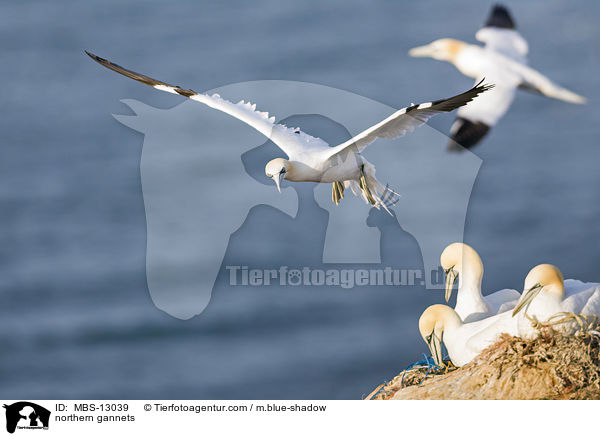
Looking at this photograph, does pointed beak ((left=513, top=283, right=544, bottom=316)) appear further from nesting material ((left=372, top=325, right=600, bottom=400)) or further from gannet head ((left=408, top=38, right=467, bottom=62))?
gannet head ((left=408, top=38, right=467, bottom=62))

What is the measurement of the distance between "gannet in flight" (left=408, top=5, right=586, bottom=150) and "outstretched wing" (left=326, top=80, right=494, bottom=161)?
8.31 feet

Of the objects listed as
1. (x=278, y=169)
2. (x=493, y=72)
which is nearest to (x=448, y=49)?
(x=493, y=72)

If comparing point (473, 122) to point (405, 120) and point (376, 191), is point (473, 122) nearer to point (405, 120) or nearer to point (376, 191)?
point (376, 191)

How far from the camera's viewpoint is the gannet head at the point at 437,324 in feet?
19.5

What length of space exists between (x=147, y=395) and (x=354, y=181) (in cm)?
671

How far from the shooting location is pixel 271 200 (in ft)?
39.7

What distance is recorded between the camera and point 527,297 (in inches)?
218

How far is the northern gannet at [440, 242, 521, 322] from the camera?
6133mm

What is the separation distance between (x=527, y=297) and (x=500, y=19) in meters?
6.58

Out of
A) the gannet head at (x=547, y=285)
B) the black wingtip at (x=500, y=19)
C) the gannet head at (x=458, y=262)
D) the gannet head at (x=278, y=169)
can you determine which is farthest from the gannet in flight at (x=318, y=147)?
the black wingtip at (x=500, y=19)
